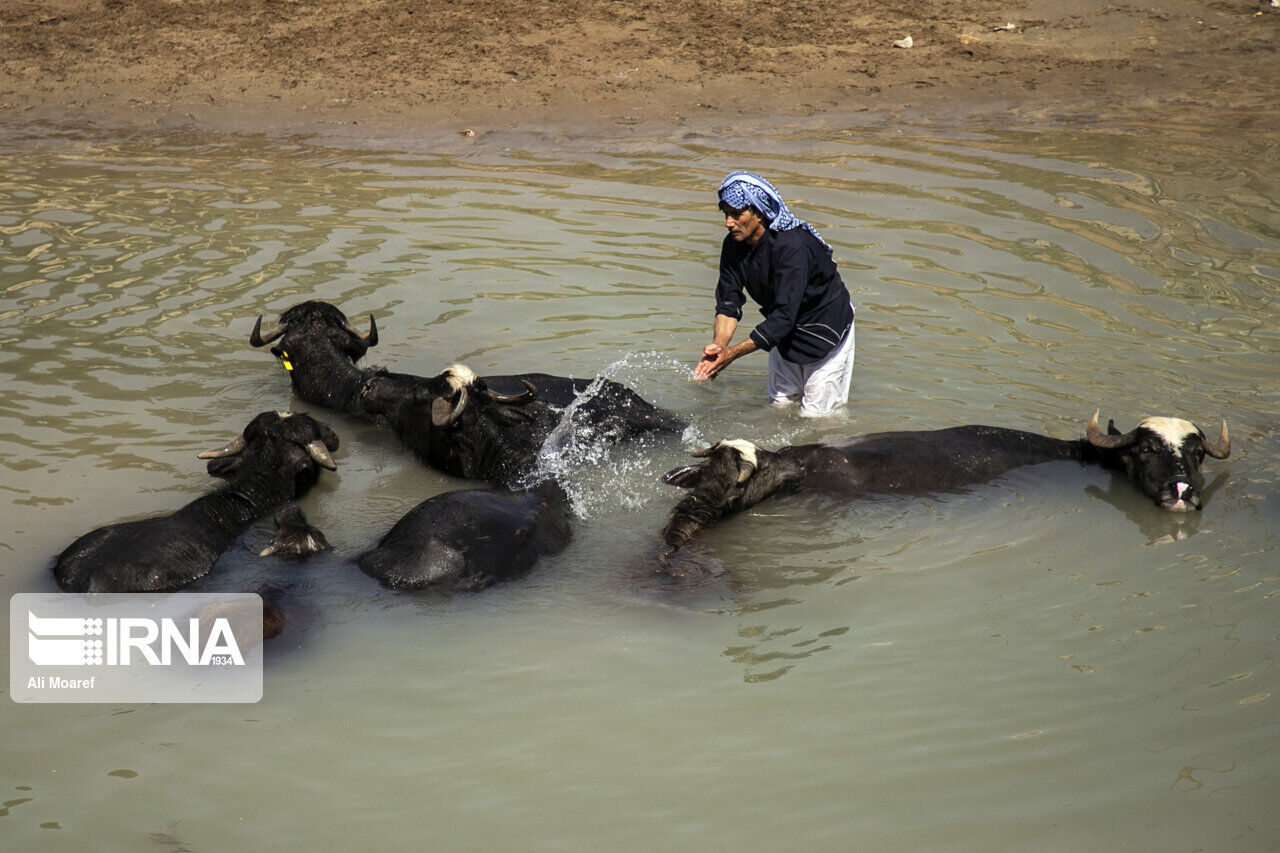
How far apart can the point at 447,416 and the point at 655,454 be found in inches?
55.0

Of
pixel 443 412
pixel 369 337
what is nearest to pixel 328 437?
pixel 443 412

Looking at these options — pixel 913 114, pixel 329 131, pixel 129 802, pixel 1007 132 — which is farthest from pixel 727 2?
pixel 129 802

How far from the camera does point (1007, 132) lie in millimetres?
13023

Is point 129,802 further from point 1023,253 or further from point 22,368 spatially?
point 1023,253

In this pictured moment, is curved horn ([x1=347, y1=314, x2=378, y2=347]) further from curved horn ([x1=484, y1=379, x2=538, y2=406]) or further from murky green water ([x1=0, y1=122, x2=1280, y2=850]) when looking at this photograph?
curved horn ([x1=484, y1=379, x2=538, y2=406])

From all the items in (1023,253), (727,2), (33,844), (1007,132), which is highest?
(727,2)

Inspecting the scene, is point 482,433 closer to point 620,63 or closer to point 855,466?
point 855,466

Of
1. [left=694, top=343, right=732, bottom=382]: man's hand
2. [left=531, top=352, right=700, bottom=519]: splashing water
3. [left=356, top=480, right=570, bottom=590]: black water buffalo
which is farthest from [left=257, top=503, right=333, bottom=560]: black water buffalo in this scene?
[left=694, top=343, right=732, bottom=382]: man's hand

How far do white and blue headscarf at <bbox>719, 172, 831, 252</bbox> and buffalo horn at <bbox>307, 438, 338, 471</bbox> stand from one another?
2785 mm

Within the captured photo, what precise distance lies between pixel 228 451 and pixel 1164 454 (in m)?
5.40

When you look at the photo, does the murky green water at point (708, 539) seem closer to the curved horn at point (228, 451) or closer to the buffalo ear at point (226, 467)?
the buffalo ear at point (226, 467)

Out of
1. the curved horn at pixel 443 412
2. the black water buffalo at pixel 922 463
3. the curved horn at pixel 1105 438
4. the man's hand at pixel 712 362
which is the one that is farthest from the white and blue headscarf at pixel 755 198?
the curved horn at pixel 1105 438

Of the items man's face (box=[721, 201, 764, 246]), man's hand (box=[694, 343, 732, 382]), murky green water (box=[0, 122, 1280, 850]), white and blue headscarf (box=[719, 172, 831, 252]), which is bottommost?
murky green water (box=[0, 122, 1280, 850])

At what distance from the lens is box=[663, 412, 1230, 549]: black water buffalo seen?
612cm
